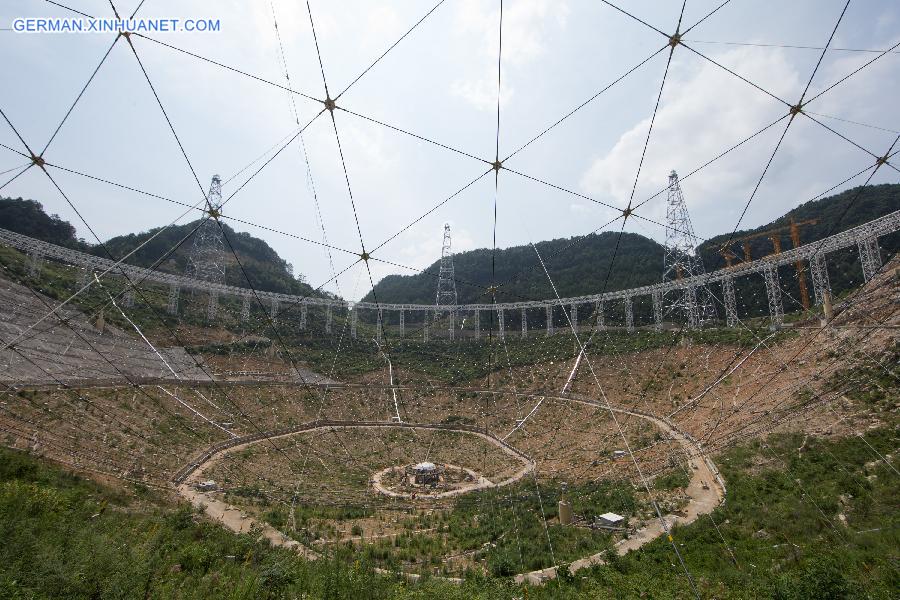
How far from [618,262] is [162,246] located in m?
91.4

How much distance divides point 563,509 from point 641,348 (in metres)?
29.7

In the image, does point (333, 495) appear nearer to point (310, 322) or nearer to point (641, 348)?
point (641, 348)

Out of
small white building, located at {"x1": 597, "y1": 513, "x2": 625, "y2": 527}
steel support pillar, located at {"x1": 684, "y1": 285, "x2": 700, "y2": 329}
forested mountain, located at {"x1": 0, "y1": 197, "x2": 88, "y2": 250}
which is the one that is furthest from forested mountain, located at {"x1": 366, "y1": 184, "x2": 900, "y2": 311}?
forested mountain, located at {"x1": 0, "y1": 197, "x2": 88, "y2": 250}

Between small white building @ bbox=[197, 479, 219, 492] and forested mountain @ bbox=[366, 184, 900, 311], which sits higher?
forested mountain @ bbox=[366, 184, 900, 311]

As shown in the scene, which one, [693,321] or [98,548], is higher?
[693,321]

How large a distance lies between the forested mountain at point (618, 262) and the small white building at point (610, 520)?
1296cm

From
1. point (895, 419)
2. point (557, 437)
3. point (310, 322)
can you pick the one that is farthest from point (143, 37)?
point (310, 322)

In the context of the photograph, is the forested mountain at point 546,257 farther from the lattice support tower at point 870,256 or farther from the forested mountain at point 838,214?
the lattice support tower at point 870,256

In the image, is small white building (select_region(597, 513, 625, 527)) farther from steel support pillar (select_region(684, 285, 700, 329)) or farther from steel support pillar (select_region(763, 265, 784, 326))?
steel support pillar (select_region(684, 285, 700, 329))

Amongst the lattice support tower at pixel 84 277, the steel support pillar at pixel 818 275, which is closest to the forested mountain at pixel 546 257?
the steel support pillar at pixel 818 275

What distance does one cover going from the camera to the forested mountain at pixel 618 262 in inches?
2013

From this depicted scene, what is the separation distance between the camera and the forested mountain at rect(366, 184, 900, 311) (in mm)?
51125

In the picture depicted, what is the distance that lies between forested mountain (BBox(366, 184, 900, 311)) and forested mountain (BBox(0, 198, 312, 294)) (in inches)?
1233

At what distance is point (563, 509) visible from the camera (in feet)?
51.1
